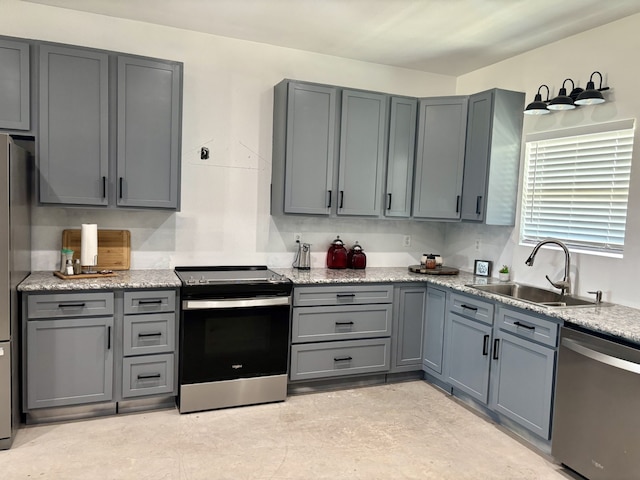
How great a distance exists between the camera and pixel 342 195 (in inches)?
149

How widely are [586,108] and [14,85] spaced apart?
3.71 m

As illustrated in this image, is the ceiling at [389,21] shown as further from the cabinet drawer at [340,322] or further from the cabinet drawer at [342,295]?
the cabinet drawer at [340,322]

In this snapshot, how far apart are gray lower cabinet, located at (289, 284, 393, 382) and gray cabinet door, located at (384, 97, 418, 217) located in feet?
2.47

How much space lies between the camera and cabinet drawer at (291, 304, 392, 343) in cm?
344

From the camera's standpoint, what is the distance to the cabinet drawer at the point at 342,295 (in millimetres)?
3424

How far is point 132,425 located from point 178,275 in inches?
40.1

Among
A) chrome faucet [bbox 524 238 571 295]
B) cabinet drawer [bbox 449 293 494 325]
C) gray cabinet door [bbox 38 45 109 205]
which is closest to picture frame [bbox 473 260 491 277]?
cabinet drawer [bbox 449 293 494 325]

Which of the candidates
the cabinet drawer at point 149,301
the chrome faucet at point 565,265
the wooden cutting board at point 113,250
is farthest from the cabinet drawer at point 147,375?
the chrome faucet at point 565,265

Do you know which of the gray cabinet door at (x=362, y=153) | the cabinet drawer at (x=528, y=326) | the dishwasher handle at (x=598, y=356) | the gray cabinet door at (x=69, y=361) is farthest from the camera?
the gray cabinet door at (x=362, y=153)

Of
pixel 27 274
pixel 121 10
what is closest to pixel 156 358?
pixel 27 274

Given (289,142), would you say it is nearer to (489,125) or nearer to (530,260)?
(489,125)

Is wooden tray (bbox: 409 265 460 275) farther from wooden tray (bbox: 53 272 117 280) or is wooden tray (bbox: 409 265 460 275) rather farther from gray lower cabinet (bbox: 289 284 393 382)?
wooden tray (bbox: 53 272 117 280)

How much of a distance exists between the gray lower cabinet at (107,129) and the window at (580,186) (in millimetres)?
2699

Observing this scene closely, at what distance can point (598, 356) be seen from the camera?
2.35 metres
